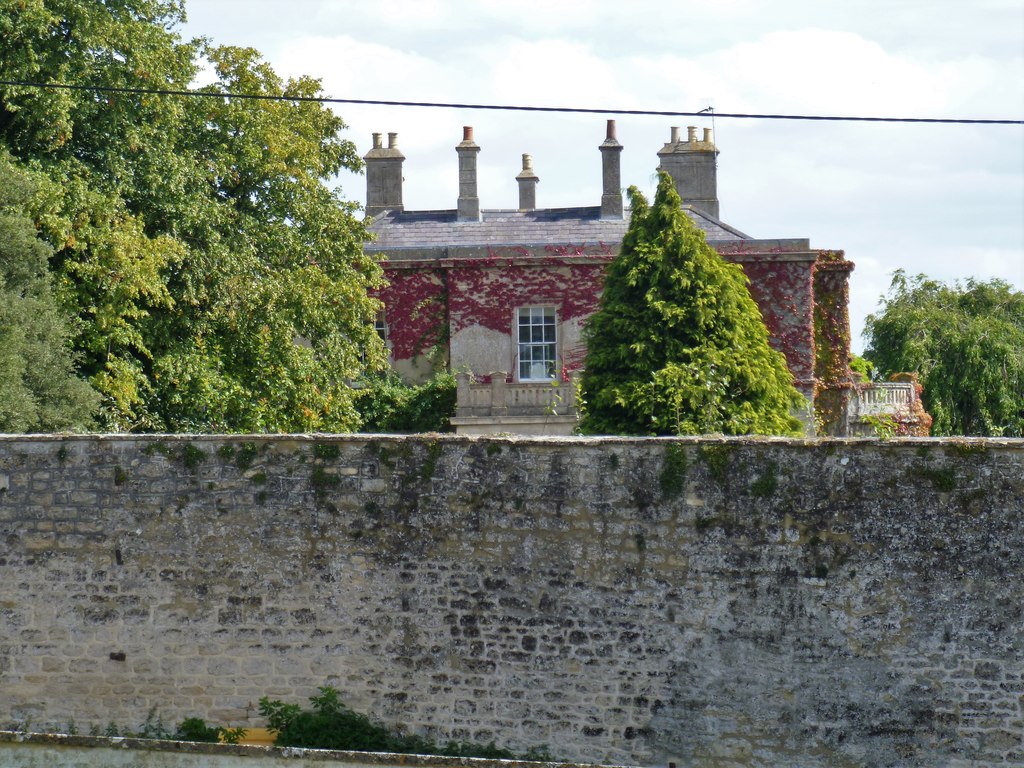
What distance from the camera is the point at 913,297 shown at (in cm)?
4956

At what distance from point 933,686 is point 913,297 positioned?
40.5 metres

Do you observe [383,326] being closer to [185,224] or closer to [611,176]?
[611,176]

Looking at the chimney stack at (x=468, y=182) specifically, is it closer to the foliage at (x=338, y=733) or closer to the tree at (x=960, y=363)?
the tree at (x=960, y=363)

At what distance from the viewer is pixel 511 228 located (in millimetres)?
34188

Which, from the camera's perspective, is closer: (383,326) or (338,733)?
(338,733)

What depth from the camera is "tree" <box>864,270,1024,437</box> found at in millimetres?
44250

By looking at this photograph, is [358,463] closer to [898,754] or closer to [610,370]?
[898,754]

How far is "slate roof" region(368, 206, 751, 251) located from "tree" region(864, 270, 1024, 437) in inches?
542

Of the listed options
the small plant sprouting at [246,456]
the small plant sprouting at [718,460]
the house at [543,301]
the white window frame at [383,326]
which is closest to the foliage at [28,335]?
the small plant sprouting at [246,456]

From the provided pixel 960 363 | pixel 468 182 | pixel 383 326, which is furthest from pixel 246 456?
pixel 960 363

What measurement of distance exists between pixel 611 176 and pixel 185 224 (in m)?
14.5

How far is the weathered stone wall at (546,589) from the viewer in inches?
425

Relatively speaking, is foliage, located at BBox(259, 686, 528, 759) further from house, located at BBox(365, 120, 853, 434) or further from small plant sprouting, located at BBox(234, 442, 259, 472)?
house, located at BBox(365, 120, 853, 434)

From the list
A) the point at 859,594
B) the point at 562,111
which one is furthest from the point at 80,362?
the point at 859,594
